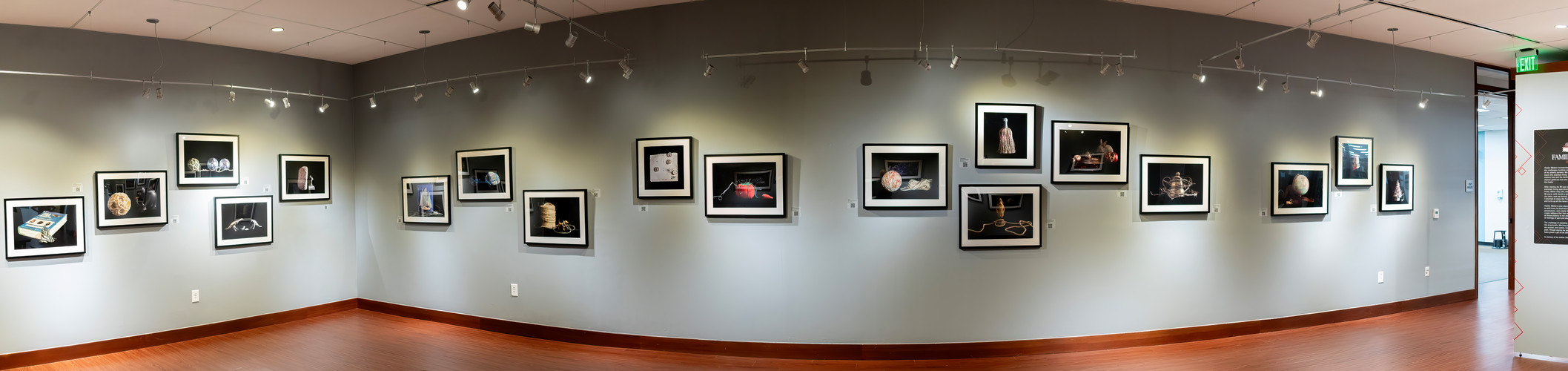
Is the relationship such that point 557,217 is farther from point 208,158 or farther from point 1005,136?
point 1005,136

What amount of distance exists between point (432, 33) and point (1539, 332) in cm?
980

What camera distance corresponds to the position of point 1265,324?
5461 mm

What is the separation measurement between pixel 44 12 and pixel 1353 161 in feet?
38.2

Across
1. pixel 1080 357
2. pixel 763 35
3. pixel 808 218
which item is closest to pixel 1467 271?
pixel 1080 357

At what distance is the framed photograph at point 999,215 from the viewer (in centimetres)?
472

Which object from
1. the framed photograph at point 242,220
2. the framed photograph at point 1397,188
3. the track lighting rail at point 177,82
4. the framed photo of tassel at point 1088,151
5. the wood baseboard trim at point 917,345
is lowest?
the wood baseboard trim at point 917,345

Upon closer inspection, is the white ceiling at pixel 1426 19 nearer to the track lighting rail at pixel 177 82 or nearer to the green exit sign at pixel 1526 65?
the green exit sign at pixel 1526 65

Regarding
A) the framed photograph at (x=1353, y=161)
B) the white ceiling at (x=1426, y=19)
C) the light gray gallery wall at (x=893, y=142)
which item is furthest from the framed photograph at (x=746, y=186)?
the framed photograph at (x=1353, y=161)

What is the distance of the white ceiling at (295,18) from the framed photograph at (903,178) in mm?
2114

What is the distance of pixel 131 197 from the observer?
217 inches

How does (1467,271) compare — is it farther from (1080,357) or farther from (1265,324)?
(1080,357)

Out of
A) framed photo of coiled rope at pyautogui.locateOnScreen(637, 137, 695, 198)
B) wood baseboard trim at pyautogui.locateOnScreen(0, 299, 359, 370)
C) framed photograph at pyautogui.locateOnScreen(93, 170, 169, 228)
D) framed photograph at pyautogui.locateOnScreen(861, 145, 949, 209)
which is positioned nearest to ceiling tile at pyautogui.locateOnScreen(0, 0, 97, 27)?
framed photograph at pyautogui.locateOnScreen(93, 170, 169, 228)

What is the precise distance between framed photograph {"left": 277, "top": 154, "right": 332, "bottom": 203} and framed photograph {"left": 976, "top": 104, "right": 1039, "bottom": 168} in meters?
6.94

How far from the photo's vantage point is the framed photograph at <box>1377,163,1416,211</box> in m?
6.04
